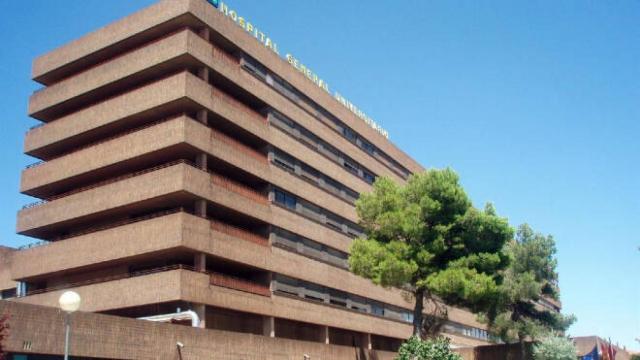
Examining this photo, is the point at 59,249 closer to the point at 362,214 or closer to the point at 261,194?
the point at 261,194

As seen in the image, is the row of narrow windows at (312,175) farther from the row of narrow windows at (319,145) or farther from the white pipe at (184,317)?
the white pipe at (184,317)

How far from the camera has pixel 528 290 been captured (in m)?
52.4

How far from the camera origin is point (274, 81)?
1992 inches

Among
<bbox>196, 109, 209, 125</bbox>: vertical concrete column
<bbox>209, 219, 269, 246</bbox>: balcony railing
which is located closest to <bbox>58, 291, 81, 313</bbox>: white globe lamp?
<bbox>209, 219, 269, 246</bbox>: balcony railing

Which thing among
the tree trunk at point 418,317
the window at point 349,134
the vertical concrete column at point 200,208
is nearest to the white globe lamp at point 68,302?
the vertical concrete column at point 200,208

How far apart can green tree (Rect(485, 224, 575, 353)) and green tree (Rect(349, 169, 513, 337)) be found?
9.68m

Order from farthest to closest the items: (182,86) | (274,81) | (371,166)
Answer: (371,166), (274,81), (182,86)

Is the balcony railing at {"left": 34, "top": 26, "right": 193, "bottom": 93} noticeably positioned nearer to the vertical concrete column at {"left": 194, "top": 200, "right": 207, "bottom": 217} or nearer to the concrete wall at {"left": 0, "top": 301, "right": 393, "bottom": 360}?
the vertical concrete column at {"left": 194, "top": 200, "right": 207, "bottom": 217}

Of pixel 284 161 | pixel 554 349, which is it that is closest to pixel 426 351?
pixel 554 349

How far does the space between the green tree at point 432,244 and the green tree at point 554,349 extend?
10.0m

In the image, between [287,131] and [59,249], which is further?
[287,131]

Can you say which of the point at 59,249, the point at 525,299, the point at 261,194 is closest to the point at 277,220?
the point at 261,194

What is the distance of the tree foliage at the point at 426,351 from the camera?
3794cm

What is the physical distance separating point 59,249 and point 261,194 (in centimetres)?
1317
